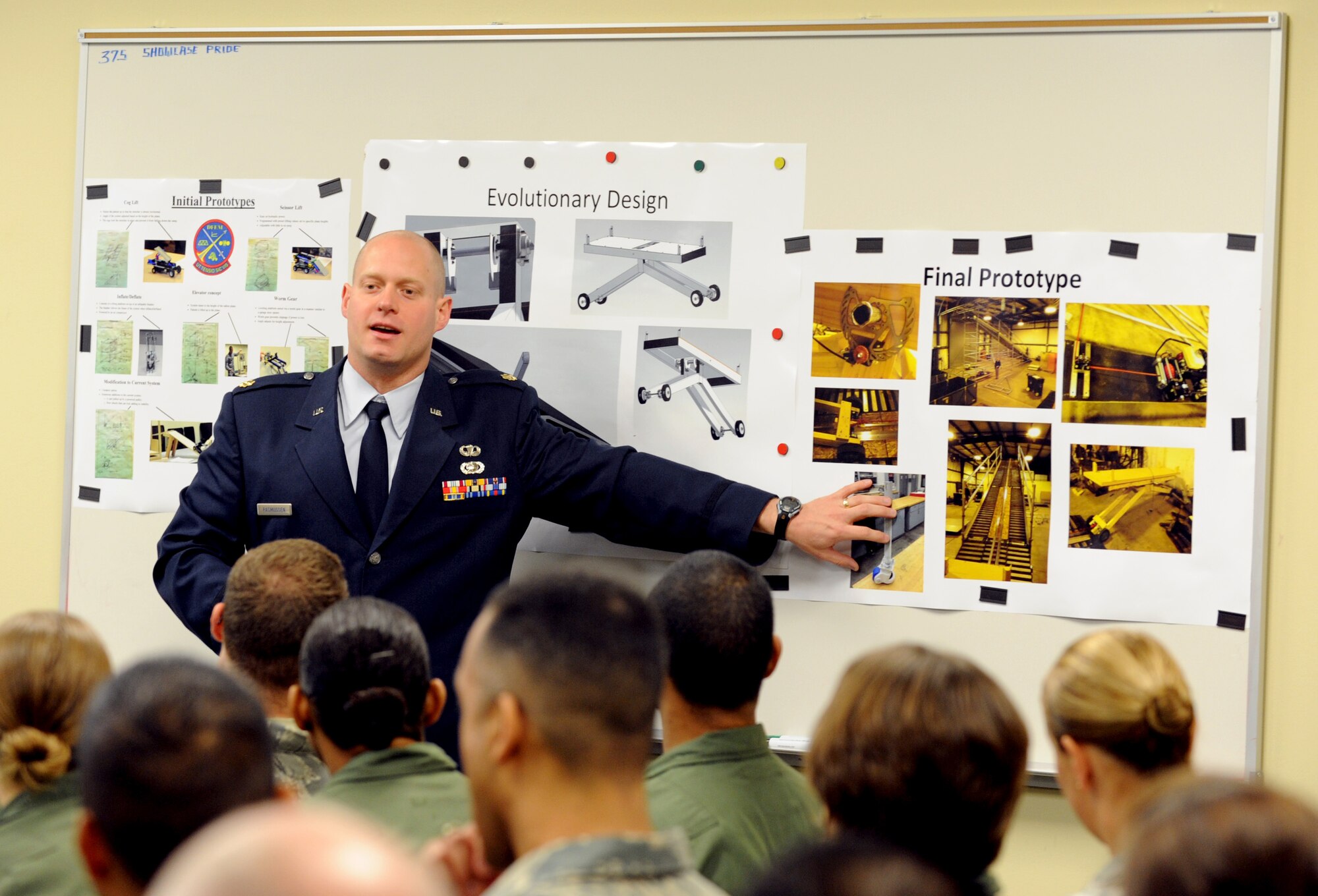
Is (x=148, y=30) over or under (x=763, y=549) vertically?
over

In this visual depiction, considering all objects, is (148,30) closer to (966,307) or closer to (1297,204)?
(966,307)

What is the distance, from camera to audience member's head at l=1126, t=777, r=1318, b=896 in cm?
79

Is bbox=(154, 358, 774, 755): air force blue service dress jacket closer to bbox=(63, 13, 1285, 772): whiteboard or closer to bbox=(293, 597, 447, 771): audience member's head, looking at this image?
bbox=(63, 13, 1285, 772): whiteboard

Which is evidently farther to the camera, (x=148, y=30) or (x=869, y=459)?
(x=148, y=30)

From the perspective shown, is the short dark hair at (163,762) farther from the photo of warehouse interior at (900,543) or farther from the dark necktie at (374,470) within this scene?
the photo of warehouse interior at (900,543)

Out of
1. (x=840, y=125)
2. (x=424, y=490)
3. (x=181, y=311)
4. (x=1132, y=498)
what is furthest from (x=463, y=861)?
(x=181, y=311)

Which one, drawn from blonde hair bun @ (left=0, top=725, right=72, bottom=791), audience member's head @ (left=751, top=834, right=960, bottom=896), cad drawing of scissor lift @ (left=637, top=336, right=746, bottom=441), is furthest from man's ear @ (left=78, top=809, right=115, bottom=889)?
cad drawing of scissor lift @ (left=637, top=336, right=746, bottom=441)

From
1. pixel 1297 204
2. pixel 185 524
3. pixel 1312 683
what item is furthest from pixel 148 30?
pixel 1312 683

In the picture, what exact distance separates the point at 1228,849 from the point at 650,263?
211 centimetres

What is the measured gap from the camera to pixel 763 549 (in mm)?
2588

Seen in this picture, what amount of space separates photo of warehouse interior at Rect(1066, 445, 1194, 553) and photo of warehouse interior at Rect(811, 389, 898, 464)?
0.40 m

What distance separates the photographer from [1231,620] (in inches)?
97.9

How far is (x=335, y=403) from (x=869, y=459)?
4.00ft

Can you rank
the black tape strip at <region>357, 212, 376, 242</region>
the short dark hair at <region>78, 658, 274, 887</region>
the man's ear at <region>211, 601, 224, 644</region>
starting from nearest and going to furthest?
the short dark hair at <region>78, 658, 274, 887</region> < the man's ear at <region>211, 601, 224, 644</region> < the black tape strip at <region>357, 212, 376, 242</region>
